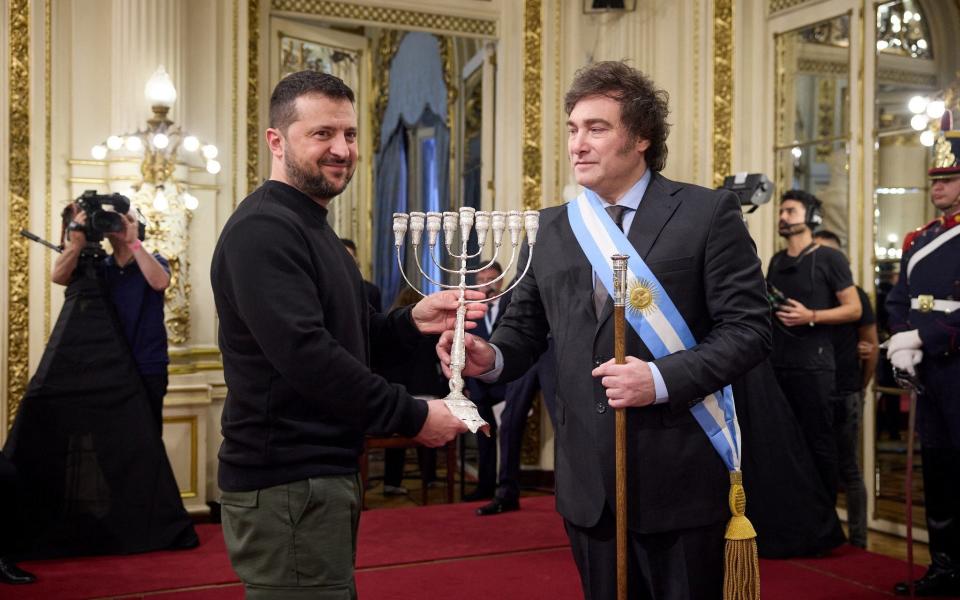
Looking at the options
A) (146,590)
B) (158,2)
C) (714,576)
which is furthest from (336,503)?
(158,2)

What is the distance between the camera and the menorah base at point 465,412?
6.46 feet

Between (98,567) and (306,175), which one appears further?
(98,567)

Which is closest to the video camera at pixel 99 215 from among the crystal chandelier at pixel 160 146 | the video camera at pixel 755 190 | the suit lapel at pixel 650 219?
the crystal chandelier at pixel 160 146

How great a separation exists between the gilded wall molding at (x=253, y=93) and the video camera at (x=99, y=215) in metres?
1.47

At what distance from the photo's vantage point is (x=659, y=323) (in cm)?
201

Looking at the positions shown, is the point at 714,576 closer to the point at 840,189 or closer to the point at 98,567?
the point at 98,567

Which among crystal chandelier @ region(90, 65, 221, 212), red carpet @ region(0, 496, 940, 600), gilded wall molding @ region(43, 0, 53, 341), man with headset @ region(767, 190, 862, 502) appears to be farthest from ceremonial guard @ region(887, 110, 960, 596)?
gilded wall molding @ region(43, 0, 53, 341)

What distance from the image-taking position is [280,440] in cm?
189

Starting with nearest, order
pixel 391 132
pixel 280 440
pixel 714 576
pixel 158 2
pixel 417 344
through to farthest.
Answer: pixel 280 440, pixel 714 576, pixel 417 344, pixel 158 2, pixel 391 132

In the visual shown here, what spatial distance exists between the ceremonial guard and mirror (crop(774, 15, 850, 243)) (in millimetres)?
1762

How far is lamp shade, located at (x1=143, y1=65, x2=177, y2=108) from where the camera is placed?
511 cm

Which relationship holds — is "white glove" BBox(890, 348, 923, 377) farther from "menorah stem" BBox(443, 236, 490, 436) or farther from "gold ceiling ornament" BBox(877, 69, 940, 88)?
"menorah stem" BBox(443, 236, 490, 436)

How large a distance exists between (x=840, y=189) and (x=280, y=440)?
177 inches

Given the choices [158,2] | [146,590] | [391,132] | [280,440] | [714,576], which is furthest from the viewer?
[391,132]
